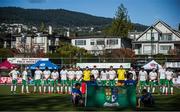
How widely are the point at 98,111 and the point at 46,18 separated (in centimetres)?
13759

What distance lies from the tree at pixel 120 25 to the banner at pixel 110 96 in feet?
230

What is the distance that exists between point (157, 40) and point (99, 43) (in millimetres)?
14007

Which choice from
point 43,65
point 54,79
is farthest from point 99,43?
point 54,79

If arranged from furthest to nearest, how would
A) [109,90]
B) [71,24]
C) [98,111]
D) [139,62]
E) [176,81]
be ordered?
1. [71,24]
2. [139,62]
3. [176,81]
4. [109,90]
5. [98,111]

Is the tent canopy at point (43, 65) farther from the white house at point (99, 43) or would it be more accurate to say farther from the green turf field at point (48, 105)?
the white house at point (99, 43)

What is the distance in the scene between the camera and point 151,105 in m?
18.9

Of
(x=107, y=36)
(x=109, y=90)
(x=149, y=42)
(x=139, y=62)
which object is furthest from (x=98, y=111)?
(x=107, y=36)

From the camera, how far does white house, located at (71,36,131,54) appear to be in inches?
3516

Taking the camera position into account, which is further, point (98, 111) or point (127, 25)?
point (127, 25)

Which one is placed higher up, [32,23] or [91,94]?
[32,23]

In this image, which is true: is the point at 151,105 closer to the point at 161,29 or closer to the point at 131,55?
the point at 131,55

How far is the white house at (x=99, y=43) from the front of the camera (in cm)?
8931

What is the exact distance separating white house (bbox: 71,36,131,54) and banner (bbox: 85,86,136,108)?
70.4 meters

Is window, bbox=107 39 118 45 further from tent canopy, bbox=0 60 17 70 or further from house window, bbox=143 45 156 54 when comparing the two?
tent canopy, bbox=0 60 17 70
